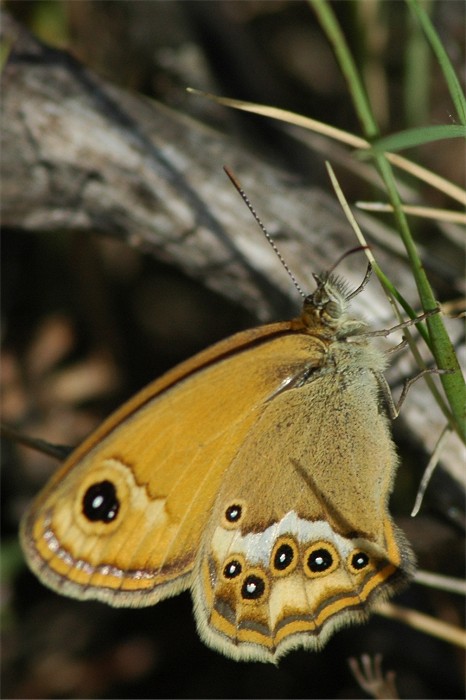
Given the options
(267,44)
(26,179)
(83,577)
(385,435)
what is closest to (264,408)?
(385,435)

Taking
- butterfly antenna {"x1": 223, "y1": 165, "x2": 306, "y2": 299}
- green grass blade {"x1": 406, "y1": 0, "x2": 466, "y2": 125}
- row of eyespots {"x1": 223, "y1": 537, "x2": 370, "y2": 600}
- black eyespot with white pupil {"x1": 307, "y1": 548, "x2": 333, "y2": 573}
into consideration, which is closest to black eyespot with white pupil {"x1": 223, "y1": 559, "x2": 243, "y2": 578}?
row of eyespots {"x1": 223, "y1": 537, "x2": 370, "y2": 600}

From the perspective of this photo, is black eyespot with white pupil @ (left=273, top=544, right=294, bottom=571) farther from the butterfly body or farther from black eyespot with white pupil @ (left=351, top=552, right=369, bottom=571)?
black eyespot with white pupil @ (left=351, top=552, right=369, bottom=571)

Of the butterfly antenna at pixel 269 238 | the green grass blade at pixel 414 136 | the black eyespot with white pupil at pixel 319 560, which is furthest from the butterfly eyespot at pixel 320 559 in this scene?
the green grass blade at pixel 414 136

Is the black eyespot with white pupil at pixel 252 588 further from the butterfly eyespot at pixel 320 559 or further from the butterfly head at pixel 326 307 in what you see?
the butterfly head at pixel 326 307

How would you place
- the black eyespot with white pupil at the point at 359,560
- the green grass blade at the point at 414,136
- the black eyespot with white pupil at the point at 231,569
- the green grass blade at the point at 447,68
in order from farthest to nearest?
the black eyespot with white pupil at the point at 231,569 < the black eyespot with white pupil at the point at 359,560 < the green grass blade at the point at 447,68 < the green grass blade at the point at 414,136

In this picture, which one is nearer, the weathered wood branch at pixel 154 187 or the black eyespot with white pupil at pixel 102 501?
the black eyespot with white pupil at pixel 102 501

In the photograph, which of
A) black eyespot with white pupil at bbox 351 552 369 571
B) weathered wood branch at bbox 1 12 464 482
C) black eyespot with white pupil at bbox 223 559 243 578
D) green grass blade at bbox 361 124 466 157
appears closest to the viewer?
green grass blade at bbox 361 124 466 157

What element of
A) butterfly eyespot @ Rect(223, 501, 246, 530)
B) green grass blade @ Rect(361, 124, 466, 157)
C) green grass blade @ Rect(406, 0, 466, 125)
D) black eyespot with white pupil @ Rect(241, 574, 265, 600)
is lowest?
black eyespot with white pupil @ Rect(241, 574, 265, 600)

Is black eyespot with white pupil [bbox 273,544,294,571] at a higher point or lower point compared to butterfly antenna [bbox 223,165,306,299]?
lower

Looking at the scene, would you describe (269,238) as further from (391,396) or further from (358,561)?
(358,561)
